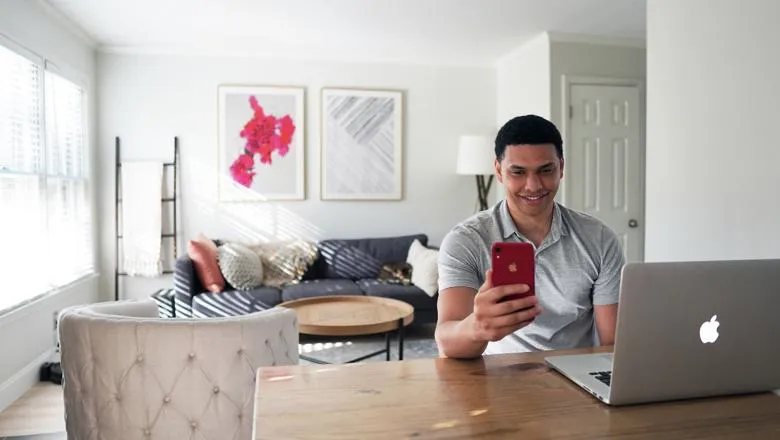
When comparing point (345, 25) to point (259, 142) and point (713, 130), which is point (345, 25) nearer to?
point (259, 142)

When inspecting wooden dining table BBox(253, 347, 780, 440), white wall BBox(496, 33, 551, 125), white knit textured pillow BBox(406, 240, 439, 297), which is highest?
white wall BBox(496, 33, 551, 125)

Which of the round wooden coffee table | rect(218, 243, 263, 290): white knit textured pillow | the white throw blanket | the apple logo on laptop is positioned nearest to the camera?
the apple logo on laptop

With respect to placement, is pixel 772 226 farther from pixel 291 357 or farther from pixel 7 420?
pixel 7 420

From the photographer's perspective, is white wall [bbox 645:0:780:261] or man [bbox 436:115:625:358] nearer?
man [bbox 436:115:625:358]

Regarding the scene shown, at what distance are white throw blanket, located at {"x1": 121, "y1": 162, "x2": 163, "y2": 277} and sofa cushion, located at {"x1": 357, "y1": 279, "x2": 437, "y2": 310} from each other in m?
1.93

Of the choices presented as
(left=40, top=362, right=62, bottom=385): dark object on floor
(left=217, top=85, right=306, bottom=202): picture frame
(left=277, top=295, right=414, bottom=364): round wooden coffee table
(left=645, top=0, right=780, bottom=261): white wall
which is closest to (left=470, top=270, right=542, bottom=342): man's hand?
(left=277, top=295, right=414, bottom=364): round wooden coffee table

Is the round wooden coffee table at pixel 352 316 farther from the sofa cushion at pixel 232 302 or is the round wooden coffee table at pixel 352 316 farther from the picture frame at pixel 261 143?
the picture frame at pixel 261 143

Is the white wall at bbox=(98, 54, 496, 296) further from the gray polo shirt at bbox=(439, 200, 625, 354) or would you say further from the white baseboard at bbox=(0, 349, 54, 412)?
the gray polo shirt at bbox=(439, 200, 625, 354)

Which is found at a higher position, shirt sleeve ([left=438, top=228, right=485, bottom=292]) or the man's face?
the man's face

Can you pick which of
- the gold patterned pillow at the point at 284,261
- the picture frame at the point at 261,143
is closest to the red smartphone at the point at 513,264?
the gold patterned pillow at the point at 284,261

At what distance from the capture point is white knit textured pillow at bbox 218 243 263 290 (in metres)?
4.27

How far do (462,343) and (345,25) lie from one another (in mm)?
3557

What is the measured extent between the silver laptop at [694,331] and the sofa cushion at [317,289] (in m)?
3.46

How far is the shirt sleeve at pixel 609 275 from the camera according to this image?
1501 mm
